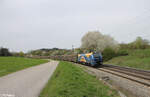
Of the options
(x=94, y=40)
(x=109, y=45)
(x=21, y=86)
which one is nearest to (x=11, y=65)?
(x=21, y=86)

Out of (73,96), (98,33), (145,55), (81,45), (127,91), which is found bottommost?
(127,91)

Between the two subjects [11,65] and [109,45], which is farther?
[109,45]

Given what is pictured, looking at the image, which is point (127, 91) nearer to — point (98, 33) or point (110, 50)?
point (110, 50)

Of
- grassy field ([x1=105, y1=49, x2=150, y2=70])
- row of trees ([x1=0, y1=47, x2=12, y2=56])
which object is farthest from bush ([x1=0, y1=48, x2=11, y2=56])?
grassy field ([x1=105, y1=49, x2=150, y2=70])

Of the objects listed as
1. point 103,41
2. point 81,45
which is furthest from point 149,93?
point 81,45

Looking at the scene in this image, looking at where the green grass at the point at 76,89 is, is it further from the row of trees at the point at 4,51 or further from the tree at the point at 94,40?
the row of trees at the point at 4,51

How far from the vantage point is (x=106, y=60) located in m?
30.7

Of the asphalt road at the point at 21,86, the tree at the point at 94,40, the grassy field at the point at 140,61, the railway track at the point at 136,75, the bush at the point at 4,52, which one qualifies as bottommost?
the railway track at the point at 136,75

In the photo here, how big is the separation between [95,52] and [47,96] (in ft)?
50.0

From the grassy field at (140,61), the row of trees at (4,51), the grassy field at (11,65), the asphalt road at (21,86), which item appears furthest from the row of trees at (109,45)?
the row of trees at (4,51)

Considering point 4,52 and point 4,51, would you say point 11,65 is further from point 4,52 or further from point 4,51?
point 4,52

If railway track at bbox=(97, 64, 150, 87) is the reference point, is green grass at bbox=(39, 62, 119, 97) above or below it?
above

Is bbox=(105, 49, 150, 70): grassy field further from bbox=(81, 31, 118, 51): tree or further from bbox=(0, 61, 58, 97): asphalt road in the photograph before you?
bbox=(81, 31, 118, 51): tree

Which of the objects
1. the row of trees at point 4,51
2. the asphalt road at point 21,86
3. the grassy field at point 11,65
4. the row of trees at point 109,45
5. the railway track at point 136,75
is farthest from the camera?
the row of trees at point 4,51
